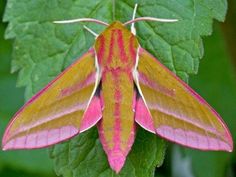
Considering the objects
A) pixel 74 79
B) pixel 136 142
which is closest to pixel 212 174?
pixel 136 142

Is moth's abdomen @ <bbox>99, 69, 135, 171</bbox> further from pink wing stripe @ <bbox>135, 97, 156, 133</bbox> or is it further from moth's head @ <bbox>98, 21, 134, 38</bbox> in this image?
moth's head @ <bbox>98, 21, 134, 38</bbox>

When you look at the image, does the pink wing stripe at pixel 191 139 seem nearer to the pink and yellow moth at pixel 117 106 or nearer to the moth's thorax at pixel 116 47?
the pink and yellow moth at pixel 117 106

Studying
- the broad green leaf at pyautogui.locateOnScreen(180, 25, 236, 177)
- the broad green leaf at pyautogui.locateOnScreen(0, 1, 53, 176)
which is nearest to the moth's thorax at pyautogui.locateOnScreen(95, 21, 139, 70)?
the broad green leaf at pyautogui.locateOnScreen(180, 25, 236, 177)

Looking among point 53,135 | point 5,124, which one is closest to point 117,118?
point 53,135

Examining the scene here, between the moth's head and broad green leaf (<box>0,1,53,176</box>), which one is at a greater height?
the moth's head

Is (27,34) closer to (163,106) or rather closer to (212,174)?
(163,106)

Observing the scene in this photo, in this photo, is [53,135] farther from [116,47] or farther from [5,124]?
[5,124]
